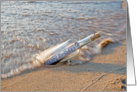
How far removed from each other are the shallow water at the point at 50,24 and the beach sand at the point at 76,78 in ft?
0.87

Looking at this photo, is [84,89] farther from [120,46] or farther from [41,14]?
[41,14]

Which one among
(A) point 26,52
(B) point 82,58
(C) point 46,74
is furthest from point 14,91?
(B) point 82,58

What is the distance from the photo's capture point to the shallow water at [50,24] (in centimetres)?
160

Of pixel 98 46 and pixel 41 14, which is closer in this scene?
pixel 98 46

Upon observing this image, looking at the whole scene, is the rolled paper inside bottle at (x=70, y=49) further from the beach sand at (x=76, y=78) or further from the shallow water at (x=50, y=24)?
the shallow water at (x=50, y=24)

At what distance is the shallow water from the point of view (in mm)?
1596

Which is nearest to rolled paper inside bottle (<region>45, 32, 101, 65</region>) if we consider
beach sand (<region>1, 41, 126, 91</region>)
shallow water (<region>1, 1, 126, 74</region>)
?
beach sand (<region>1, 41, 126, 91</region>)

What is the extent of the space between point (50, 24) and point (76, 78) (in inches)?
40.3

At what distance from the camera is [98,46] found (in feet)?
5.39

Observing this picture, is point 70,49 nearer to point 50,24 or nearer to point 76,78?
point 76,78

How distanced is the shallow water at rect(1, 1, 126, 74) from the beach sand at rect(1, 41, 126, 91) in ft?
0.87

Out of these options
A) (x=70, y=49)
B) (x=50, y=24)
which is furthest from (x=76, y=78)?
(x=50, y=24)

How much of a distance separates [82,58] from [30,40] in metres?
0.64

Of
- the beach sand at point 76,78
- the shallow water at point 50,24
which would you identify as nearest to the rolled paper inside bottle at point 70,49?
the beach sand at point 76,78
